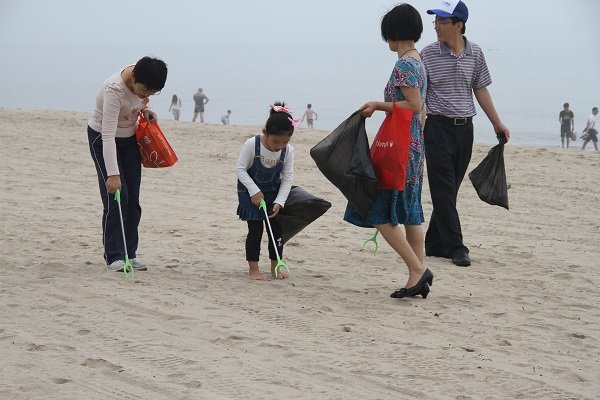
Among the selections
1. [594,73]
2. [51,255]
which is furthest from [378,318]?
[594,73]

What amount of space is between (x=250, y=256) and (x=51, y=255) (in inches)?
65.9

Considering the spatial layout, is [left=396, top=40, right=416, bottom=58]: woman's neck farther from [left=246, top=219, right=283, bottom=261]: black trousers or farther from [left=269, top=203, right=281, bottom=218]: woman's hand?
[left=246, top=219, right=283, bottom=261]: black trousers

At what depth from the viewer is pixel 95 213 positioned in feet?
30.9

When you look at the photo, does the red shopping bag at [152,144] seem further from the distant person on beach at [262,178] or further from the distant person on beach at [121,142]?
the distant person on beach at [262,178]

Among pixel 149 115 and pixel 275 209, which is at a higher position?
pixel 149 115

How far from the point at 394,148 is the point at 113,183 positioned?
194cm

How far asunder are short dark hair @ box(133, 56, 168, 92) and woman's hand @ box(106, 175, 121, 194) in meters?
0.68

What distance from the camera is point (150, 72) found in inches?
247

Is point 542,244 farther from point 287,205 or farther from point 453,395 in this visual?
point 453,395

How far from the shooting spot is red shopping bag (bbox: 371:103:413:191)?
19.7ft


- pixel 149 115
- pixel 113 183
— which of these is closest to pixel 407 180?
pixel 149 115

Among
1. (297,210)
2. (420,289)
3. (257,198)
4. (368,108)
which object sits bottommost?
(420,289)

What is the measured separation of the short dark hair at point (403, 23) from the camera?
6023 millimetres

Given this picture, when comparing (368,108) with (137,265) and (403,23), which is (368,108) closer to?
(403,23)
